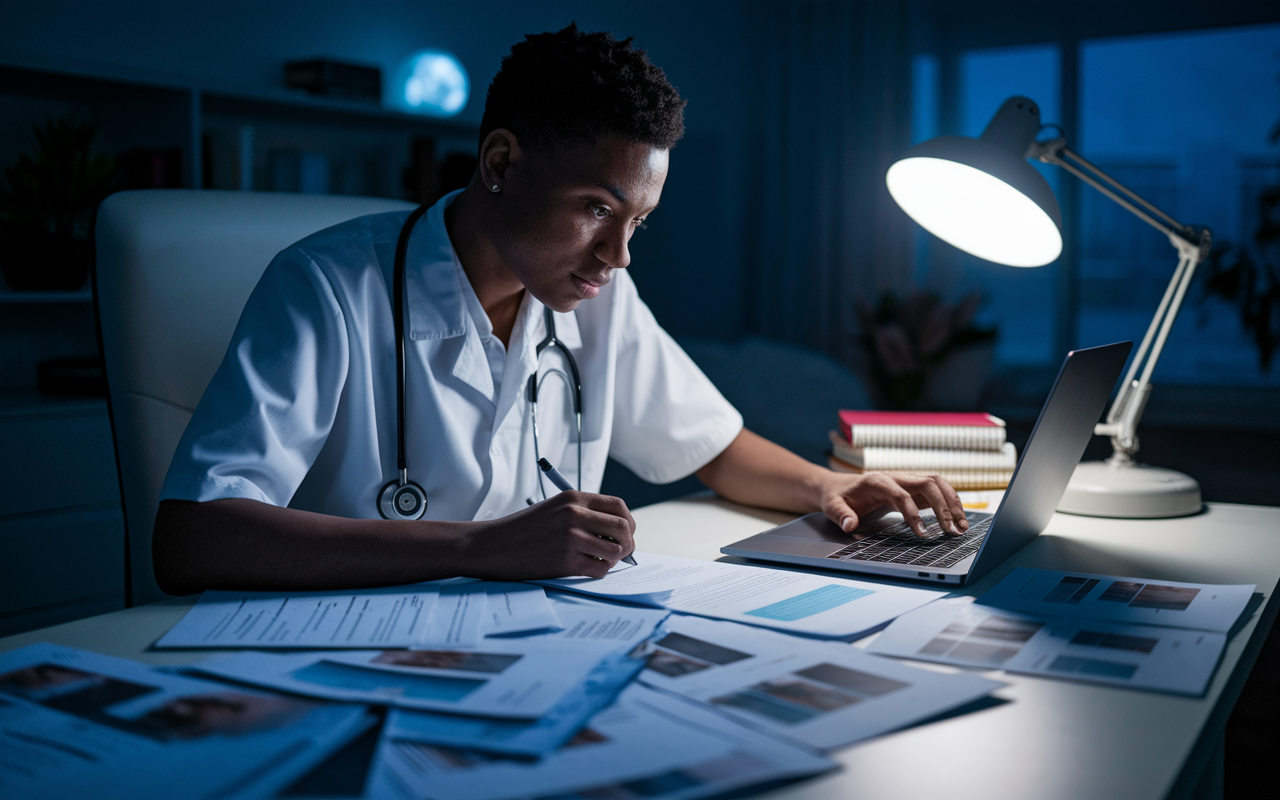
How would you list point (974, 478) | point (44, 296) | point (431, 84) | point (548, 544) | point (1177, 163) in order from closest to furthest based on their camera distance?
point (548, 544), point (974, 478), point (44, 296), point (431, 84), point (1177, 163)

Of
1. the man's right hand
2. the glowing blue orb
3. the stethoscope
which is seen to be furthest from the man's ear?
the glowing blue orb

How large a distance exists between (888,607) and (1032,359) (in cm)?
466

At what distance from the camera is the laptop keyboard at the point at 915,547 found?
3.13ft

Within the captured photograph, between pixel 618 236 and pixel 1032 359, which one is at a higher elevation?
pixel 618 236

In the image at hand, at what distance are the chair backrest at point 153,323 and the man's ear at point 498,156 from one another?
339mm

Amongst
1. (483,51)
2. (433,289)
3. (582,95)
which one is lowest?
(433,289)

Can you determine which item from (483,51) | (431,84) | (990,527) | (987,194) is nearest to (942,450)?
(987,194)

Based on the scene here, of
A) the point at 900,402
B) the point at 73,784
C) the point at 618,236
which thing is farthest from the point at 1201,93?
the point at 73,784

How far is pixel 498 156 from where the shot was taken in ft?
3.79

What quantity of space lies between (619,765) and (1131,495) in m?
0.94

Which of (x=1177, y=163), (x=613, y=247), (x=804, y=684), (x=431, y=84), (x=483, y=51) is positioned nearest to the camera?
(x=804, y=684)

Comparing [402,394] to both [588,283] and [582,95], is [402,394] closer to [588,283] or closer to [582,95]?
[588,283]

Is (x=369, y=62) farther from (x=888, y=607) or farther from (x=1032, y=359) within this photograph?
(x=1032, y=359)

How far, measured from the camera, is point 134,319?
3.75 ft
